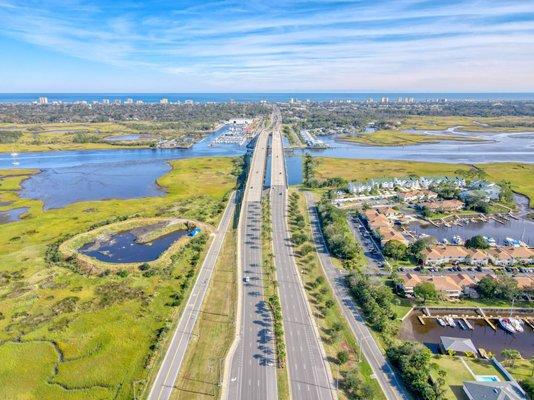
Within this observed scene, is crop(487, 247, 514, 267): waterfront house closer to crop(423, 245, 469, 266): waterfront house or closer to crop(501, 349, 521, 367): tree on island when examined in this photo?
crop(423, 245, 469, 266): waterfront house

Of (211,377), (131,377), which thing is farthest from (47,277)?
(211,377)

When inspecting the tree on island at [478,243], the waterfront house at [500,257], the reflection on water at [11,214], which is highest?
the tree on island at [478,243]

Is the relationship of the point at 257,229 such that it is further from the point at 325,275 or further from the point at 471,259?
the point at 471,259

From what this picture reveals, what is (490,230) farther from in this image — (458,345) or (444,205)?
(458,345)

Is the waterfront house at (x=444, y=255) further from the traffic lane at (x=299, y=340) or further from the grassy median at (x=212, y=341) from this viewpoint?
the grassy median at (x=212, y=341)

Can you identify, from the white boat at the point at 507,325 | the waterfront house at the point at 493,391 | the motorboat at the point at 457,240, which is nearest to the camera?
the waterfront house at the point at 493,391

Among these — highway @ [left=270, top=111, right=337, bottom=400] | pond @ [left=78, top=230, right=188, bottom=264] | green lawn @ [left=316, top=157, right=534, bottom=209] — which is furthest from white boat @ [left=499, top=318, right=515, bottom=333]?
green lawn @ [left=316, top=157, right=534, bottom=209]

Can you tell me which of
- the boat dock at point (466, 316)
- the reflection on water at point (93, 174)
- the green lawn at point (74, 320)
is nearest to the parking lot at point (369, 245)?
the boat dock at point (466, 316)
